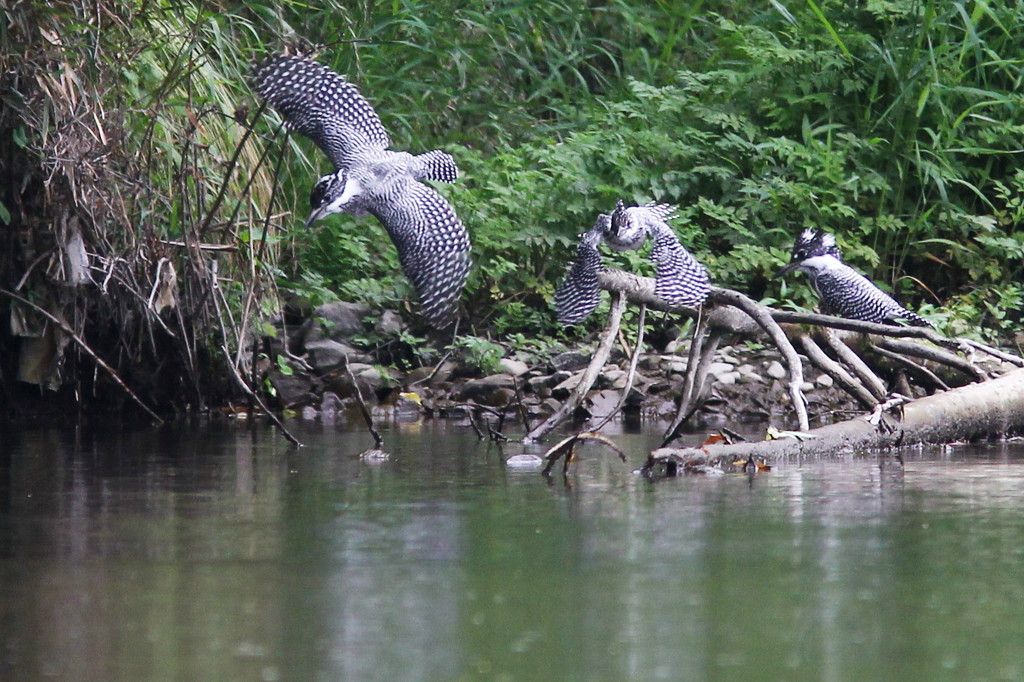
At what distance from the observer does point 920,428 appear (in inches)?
232

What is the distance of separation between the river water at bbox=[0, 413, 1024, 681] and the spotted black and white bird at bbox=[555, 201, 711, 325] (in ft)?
2.75

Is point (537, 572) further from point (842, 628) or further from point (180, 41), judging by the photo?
point (180, 41)

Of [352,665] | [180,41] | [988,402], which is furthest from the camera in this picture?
[180,41]

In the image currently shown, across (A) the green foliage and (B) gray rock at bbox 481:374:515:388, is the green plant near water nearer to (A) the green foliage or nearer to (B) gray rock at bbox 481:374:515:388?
(A) the green foliage

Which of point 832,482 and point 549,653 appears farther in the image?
point 832,482

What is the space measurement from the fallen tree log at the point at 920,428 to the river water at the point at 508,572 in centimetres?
9

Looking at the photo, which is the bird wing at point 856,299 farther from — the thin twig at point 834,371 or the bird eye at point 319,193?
the bird eye at point 319,193

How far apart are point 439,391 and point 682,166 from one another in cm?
229

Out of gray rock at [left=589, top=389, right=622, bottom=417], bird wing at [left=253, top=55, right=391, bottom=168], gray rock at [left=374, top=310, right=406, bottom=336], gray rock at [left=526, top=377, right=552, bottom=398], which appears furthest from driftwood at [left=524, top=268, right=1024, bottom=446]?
gray rock at [left=374, top=310, right=406, bottom=336]

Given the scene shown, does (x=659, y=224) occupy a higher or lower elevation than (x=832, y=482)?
higher

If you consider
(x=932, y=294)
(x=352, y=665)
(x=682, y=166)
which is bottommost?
(x=352, y=665)

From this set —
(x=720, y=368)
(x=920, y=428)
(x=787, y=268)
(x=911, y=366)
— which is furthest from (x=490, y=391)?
(x=920, y=428)

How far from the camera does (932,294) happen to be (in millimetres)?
8766

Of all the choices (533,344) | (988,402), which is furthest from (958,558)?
(533,344)
